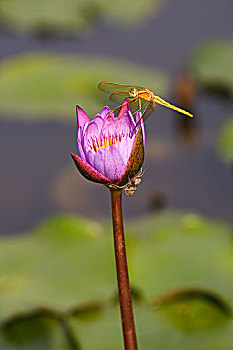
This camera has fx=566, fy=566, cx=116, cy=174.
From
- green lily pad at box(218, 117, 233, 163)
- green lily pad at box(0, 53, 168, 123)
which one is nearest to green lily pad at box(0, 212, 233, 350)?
green lily pad at box(218, 117, 233, 163)

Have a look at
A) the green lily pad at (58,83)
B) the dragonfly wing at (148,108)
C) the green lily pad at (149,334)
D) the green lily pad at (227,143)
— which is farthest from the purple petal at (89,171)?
the green lily pad at (58,83)

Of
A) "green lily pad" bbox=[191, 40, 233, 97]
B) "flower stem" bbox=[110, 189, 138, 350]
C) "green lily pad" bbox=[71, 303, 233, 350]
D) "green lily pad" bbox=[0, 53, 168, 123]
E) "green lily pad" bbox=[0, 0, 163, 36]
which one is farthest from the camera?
"green lily pad" bbox=[0, 0, 163, 36]

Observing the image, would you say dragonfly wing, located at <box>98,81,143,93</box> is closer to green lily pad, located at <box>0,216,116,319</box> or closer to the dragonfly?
the dragonfly

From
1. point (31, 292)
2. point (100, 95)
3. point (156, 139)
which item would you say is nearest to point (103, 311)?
point (31, 292)

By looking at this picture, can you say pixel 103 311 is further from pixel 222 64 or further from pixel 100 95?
pixel 222 64

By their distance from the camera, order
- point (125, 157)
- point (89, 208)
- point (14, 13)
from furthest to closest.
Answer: point (14, 13) → point (89, 208) → point (125, 157)

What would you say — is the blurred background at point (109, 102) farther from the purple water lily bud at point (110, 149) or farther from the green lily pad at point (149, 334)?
the purple water lily bud at point (110, 149)

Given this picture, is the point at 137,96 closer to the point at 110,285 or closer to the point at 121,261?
the point at 121,261
